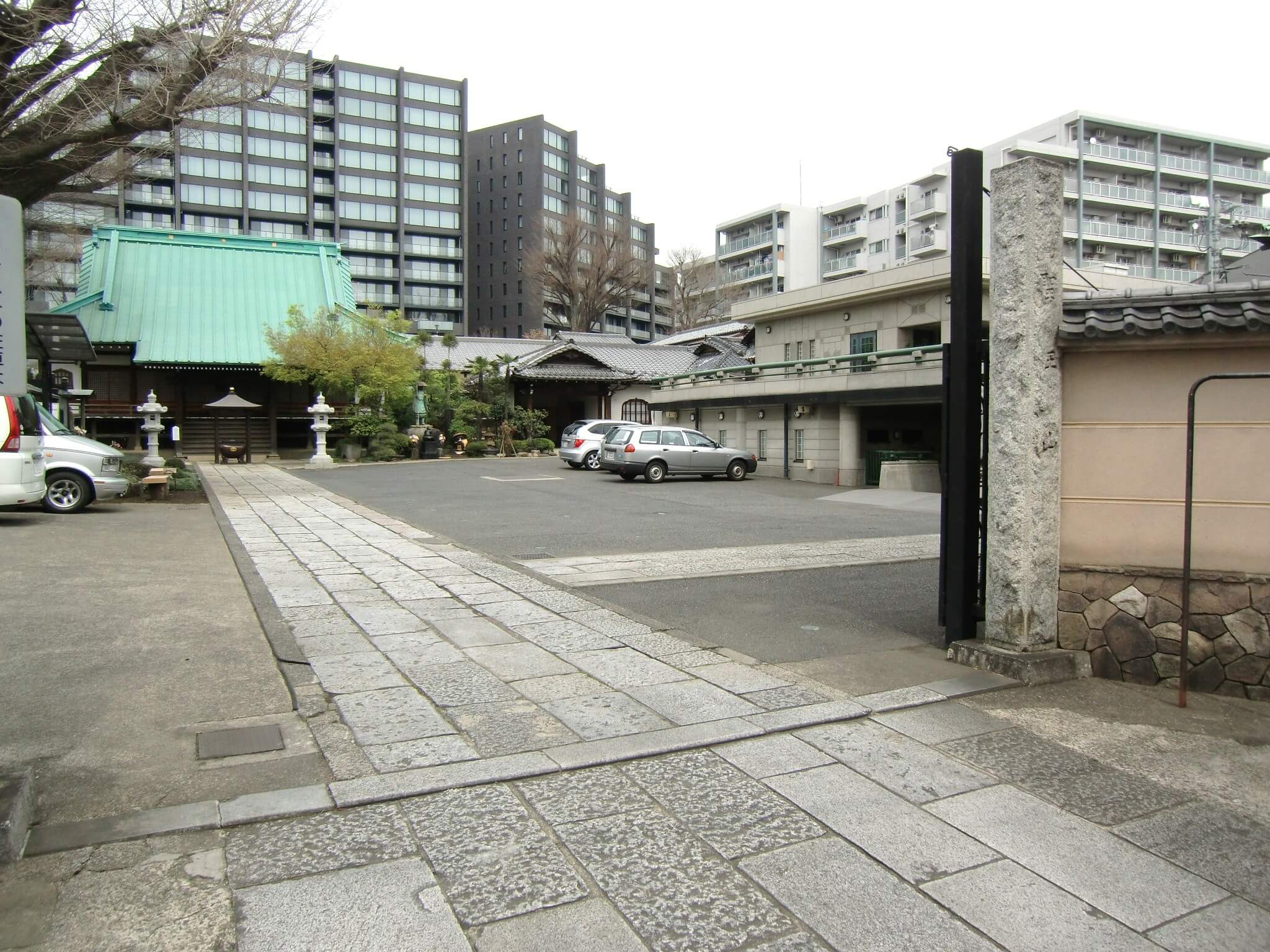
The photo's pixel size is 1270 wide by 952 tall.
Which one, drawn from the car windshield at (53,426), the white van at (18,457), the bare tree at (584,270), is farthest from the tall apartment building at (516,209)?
the white van at (18,457)

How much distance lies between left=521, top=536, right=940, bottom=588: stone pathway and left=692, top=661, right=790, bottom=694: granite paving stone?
3.06 metres

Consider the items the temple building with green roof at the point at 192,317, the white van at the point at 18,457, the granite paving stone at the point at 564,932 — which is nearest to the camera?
the granite paving stone at the point at 564,932

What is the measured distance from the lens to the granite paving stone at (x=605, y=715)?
14.6 ft

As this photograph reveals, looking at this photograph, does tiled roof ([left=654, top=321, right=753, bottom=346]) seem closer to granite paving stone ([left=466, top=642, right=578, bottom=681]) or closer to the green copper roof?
the green copper roof

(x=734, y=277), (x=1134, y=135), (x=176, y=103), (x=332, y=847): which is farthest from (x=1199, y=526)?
(x=734, y=277)

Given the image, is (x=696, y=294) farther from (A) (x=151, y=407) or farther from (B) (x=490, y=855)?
(B) (x=490, y=855)

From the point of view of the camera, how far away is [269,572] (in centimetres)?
878

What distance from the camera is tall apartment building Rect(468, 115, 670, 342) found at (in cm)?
7825

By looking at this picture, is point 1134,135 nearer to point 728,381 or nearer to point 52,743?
point 728,381

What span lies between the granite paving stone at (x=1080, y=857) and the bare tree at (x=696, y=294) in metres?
60.7

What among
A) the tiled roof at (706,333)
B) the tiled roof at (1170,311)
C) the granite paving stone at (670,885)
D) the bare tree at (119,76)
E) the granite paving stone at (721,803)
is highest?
the tiled roof at (706,333)

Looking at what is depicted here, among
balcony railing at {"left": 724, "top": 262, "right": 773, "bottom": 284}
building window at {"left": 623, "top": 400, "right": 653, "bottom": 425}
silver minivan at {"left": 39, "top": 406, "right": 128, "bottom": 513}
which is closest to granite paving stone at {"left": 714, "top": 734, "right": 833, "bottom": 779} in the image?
silver minivan at {"left": 39, "top": 406, "right": 128, "bottom": 513}

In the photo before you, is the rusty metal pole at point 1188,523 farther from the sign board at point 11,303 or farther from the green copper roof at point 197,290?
the green copper roof at point 197,290

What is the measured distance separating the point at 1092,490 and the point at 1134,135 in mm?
56537
